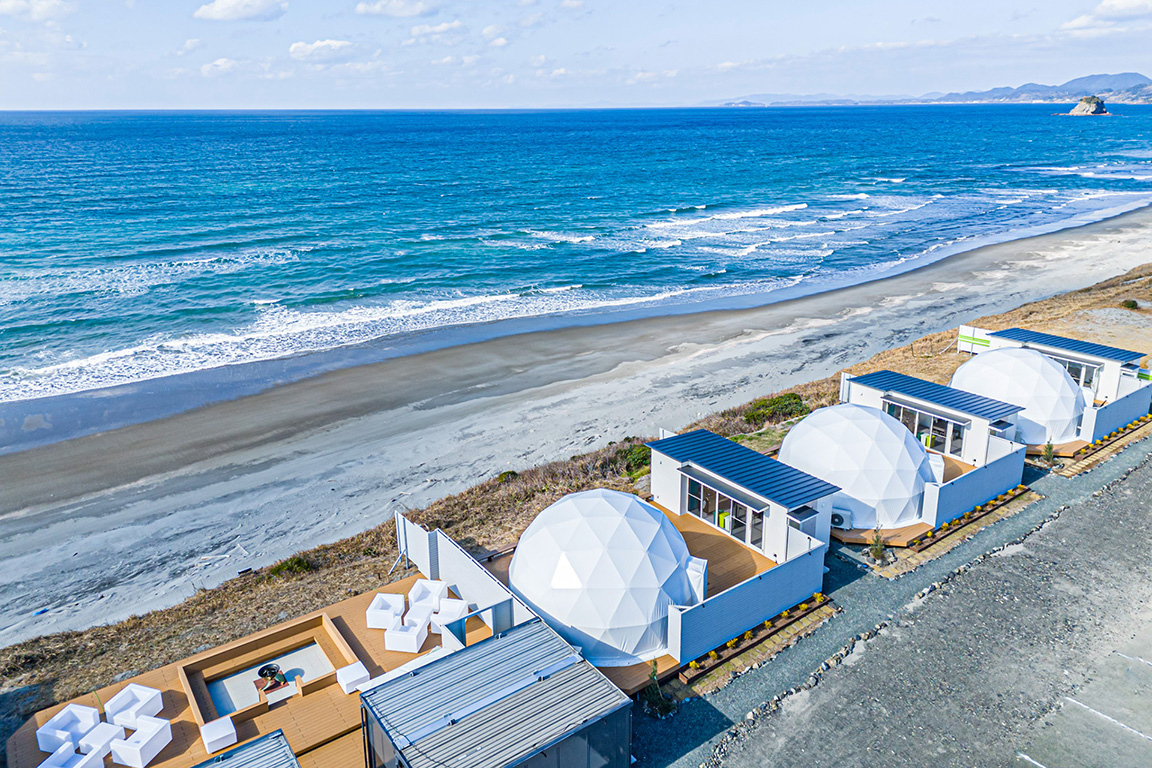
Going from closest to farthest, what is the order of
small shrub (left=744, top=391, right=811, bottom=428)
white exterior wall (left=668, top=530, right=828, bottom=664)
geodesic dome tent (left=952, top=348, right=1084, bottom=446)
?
white exterior wall (left=668, top=530, right=828, bottom=664) < geodesic dome tent (left=952, top=348, right=1084, bottom=446) < small shrub (left=744, top=391, right=811, bottom=428)

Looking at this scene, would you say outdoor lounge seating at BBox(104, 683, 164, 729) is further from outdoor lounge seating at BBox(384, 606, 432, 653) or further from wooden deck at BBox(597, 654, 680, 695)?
wooden deck at BBox(597, 654, 680, 695)

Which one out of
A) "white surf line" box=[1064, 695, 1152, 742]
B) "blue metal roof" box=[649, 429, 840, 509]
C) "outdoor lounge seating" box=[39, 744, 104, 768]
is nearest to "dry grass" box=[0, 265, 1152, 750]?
"outdoor lounge seating" box=[39, 744, 104, 768]

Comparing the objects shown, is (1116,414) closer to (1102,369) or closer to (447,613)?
(1102,369)

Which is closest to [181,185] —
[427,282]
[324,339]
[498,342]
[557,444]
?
[427,282]

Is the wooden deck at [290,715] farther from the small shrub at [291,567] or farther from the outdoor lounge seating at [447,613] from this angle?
the small shrub at [291,567]

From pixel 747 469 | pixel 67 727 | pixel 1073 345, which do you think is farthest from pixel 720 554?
pixel 1073 345
